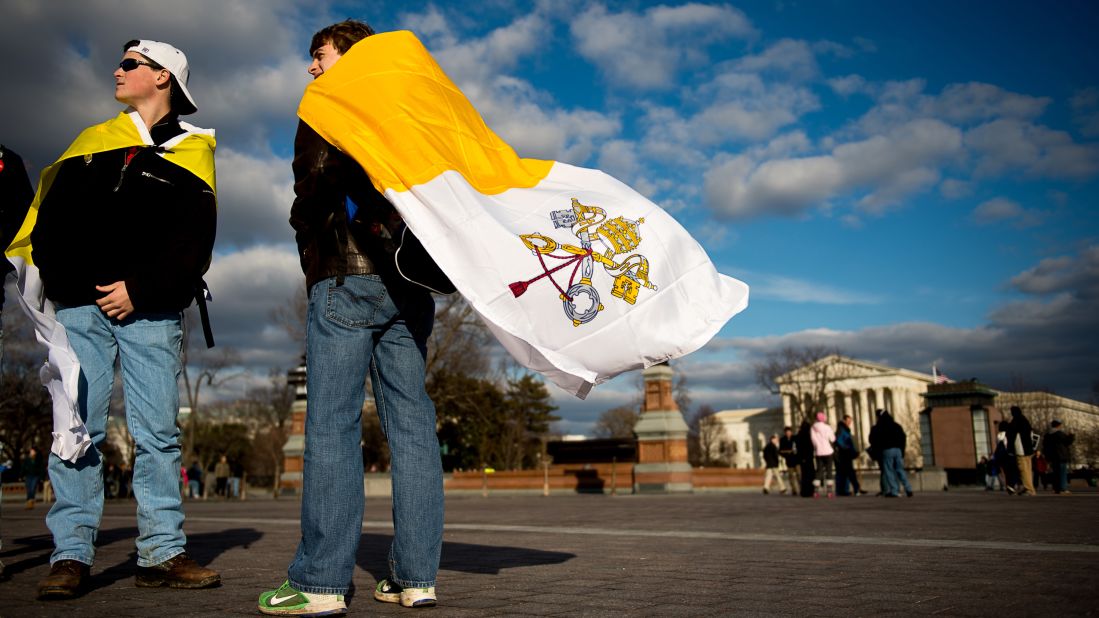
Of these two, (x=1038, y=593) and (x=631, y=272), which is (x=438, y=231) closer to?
(x=631, y=272)

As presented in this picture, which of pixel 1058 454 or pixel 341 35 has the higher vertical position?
pixel 341 35

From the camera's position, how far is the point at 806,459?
18.1m

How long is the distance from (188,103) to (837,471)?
17.5 metres

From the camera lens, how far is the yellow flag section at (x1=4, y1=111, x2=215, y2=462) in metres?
3.64

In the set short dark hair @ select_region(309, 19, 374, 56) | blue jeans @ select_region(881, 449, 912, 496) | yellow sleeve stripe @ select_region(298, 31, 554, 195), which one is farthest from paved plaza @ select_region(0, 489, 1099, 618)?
blue jeans @ select_region(881, 449, 912, 496)

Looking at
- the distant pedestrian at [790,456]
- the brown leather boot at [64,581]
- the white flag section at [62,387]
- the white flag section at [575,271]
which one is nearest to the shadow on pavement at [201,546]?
the brown leather boot at [64,581]

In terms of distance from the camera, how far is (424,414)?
345 centimetres

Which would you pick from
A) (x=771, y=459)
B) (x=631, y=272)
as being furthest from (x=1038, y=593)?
(x=771, y=459)

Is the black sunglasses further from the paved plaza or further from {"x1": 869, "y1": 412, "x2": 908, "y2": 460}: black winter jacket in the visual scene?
{"x1": 869, "y1": 412, "x2": 908, "y2": 460}: black winter jacket

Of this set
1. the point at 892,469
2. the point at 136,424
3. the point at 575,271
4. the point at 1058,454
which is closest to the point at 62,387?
the point at 136,424

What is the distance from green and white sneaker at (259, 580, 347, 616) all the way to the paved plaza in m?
0.10

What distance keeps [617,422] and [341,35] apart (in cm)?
9328

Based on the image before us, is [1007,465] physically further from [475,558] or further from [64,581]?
[64,581]

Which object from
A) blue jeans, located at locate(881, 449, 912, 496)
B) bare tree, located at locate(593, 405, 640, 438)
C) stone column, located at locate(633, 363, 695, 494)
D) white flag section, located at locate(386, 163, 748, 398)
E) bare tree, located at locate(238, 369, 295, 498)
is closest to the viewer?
white flag section, located at locate(386, 163, 748, 398)
